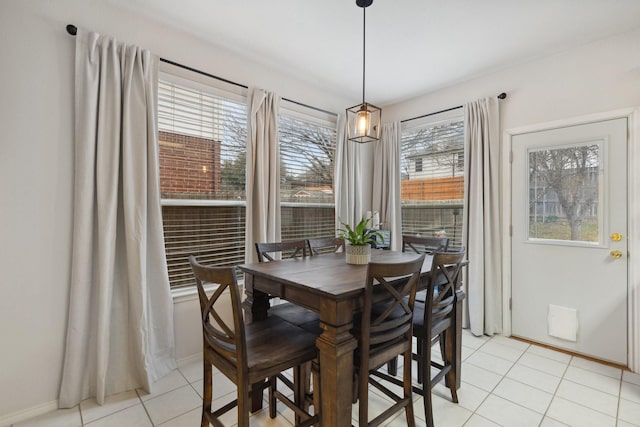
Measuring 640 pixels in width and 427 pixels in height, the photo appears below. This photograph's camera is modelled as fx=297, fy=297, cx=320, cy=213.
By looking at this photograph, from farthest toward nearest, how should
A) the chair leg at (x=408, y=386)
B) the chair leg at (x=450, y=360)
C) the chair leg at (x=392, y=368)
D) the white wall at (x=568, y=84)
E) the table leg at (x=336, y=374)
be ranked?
1. the white wall at (x=568, y=84)
2. the chair leg at (x=392, y=368)
3. the chair leg at (x=450, y=360)
4. the chair leg at (x=408, y=386)
5. the table leg at (x=336, y=374)

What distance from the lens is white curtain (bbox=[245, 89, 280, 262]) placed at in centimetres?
286

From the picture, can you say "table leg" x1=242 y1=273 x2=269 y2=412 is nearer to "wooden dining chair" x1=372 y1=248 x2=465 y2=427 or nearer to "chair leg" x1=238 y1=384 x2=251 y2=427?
"chair leg" x1=238 y1=384 x2=251 y2=427

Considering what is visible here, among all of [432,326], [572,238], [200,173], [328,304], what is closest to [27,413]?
[200,173]

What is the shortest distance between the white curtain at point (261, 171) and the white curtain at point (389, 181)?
1.72 meters

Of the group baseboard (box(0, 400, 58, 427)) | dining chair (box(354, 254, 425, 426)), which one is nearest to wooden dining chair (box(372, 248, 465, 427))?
dining chair (box(354, 254, 425, 426))

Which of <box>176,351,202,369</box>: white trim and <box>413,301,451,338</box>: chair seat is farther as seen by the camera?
<box>176,351,202,369</box>: white trim

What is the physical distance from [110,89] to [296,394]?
95.8 inches

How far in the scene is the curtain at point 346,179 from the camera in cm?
373

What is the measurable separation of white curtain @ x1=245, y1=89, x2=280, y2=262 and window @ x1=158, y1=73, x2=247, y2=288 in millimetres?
121

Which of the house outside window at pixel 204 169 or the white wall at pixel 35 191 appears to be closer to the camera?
the white wall at pixel 35 191

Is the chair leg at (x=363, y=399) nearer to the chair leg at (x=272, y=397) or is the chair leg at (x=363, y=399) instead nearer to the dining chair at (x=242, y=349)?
the dining chair at (x=242, y=349)

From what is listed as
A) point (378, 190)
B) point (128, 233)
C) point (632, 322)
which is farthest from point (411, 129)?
point (128, 233)

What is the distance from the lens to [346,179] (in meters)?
3.79

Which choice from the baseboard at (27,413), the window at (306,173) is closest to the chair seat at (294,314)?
the window at (306,173)
